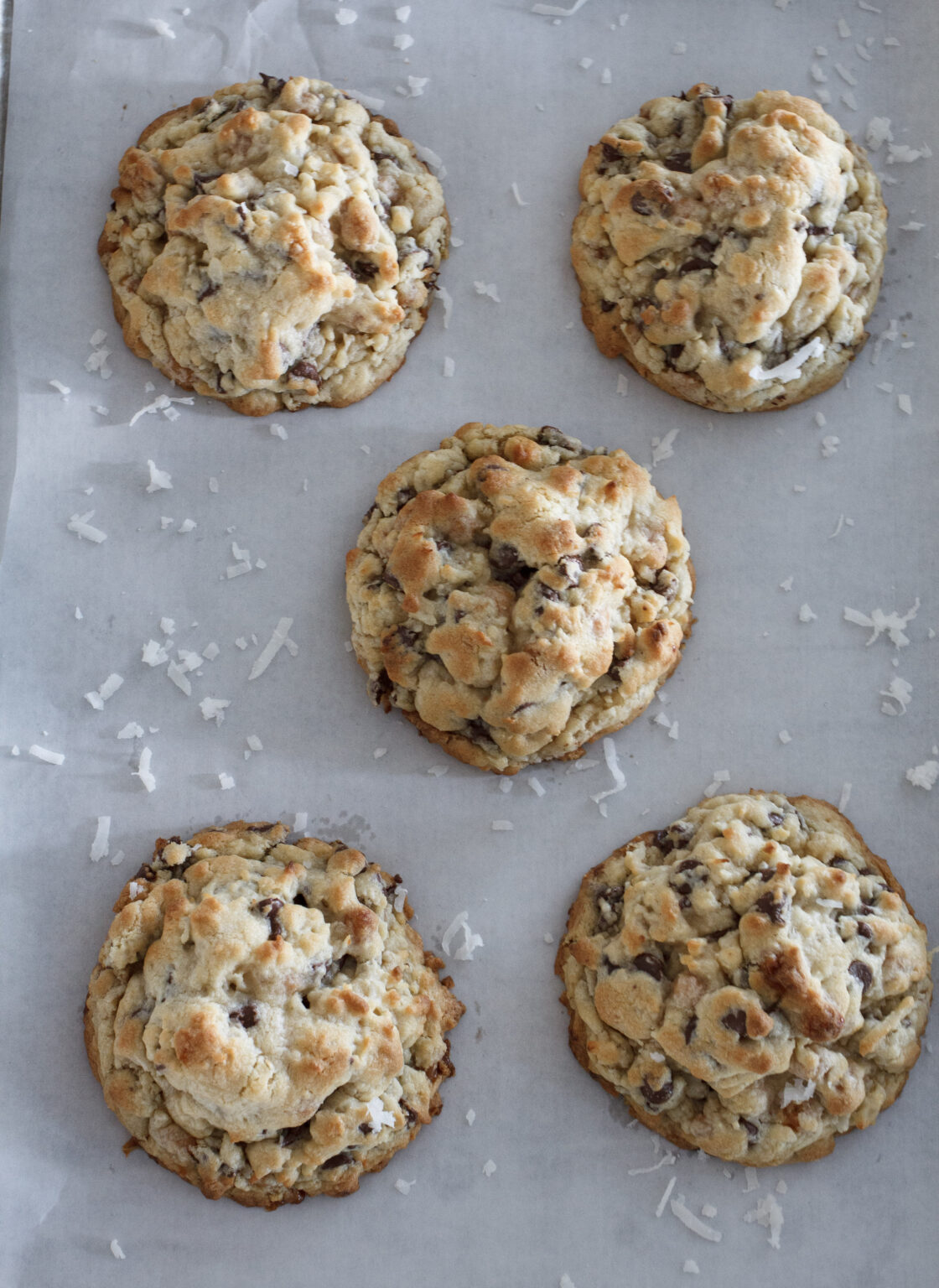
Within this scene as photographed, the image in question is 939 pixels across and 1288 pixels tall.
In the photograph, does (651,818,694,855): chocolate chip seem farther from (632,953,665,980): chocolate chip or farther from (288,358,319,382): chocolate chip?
(288,358,319,382): chocolate chip

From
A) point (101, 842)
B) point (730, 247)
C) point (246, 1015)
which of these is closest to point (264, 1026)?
point (246, 1015)

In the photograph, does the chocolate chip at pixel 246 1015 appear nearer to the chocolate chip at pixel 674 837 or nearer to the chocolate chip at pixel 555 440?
the chocolate chip at pixel 674 837

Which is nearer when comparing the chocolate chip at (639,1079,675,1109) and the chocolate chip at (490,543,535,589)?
the chocolate chip at (639,1079,675,1109)

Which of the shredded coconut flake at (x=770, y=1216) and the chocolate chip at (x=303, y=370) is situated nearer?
the shredded coconut flake at (x=770, y=1216)

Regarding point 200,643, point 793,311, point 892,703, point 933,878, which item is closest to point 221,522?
point 200,643

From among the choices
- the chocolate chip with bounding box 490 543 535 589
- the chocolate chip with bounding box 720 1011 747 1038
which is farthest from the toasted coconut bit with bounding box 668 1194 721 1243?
the chocolate chip with bounding box 490 543 535 589

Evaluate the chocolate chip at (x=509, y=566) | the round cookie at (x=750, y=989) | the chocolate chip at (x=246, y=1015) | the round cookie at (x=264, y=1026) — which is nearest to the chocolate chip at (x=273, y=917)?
the round cookie at (x=264, y=1026)

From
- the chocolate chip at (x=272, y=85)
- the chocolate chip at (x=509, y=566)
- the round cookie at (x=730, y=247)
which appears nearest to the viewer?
the chocolate chip at (x=509, y=566)
